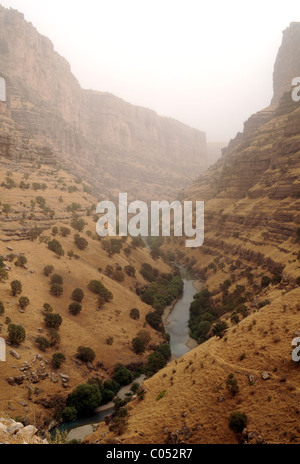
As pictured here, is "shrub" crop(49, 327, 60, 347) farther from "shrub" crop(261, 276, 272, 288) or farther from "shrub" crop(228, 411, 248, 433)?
"shrub" crop(261, 276, 272, 288)

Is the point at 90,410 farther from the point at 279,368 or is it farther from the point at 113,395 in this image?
the point at 279,368

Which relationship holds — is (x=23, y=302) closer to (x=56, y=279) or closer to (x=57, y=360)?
(x=56, y=279)

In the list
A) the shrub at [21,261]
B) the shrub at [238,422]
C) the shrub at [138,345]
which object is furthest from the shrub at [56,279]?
the shrub at [238,422]

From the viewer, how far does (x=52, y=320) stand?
127ft

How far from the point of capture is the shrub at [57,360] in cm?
3475

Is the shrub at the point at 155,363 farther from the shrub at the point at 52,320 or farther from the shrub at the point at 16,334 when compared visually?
the shrub at the point at 16,334

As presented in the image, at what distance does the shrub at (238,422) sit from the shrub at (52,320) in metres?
25.4

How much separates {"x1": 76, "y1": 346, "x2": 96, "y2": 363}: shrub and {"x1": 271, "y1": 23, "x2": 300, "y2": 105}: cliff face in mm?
141654

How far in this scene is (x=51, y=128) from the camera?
136625 mm

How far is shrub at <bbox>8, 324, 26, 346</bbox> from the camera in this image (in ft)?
109

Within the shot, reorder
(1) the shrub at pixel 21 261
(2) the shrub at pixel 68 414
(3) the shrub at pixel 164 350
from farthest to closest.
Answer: (1) the shrub at pixel 21 261 → (3) the shrub at pixel 164 350 → (2) the shrub at pixel 68 414

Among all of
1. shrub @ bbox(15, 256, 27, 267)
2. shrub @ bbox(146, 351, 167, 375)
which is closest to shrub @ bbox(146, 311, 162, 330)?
shrub @ bbox(146, 351, 167, 375)

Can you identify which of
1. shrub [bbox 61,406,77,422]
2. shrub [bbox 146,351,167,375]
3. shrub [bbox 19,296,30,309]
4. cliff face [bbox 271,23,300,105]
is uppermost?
cliff face [bbox 271,23,300,105]

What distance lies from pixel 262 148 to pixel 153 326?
63831 millimetres
